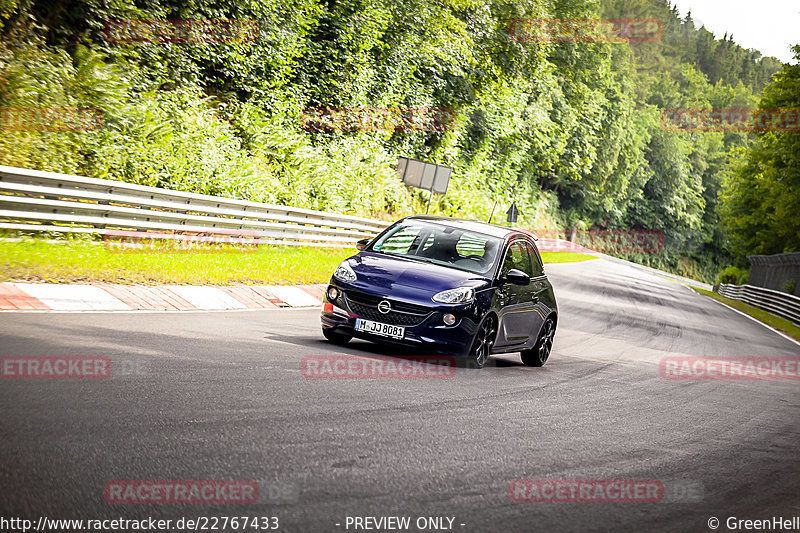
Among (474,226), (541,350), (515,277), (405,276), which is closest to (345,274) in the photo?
(405,276)

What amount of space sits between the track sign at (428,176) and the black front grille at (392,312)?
1825 centimetres

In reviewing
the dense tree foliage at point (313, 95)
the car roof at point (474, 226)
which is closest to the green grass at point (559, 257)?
the dense tree foliage at point (313, 95)

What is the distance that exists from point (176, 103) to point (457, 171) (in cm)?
2172

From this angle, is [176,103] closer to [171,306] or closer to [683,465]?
[171,306]

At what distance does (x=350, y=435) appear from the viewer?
5.35m

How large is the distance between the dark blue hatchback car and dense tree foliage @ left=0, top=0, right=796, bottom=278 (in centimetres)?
856

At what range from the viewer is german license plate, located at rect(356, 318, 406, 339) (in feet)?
28.9

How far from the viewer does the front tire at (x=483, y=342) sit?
9164 millimetres

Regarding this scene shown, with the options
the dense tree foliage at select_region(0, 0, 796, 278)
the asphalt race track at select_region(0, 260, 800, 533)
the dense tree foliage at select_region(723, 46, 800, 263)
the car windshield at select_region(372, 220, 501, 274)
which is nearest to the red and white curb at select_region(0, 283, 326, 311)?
the asphalt race track at select_region(0, 260, 800, 533)

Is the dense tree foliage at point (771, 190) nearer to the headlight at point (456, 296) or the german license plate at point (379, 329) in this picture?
the headlight at point (456, 296)

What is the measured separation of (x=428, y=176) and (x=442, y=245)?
1749 centimetres

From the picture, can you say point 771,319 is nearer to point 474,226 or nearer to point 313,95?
point 313,95

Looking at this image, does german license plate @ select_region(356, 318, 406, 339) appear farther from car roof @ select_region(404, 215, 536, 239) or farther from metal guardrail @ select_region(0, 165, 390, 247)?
metal guardrail @ select_region(0, 165, 390, 247)

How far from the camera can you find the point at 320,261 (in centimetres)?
1947
